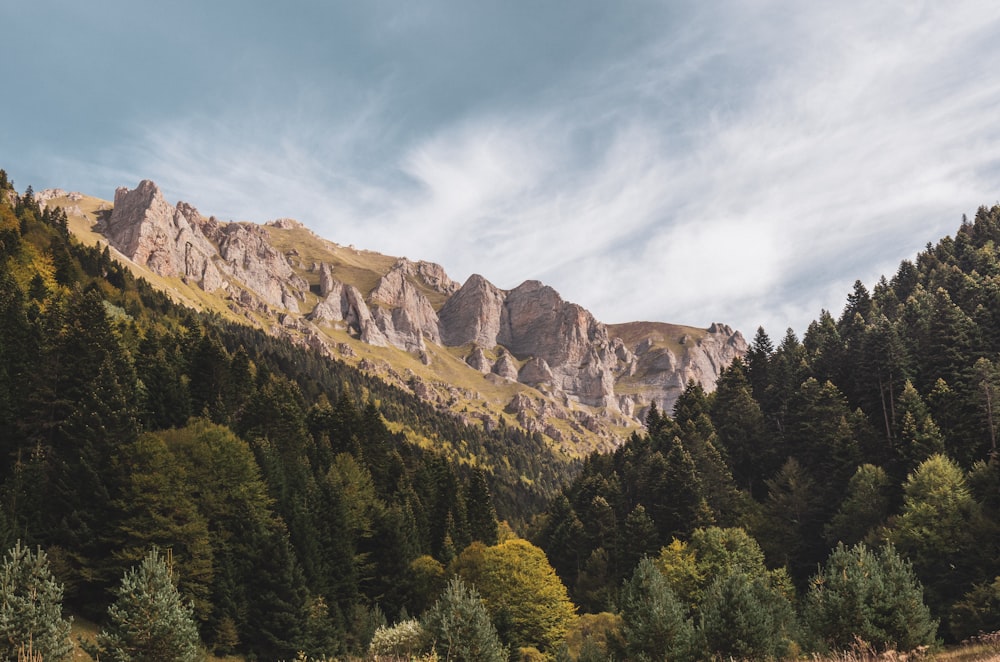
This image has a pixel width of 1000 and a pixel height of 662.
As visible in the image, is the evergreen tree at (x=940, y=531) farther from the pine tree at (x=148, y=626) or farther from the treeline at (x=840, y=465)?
the pine tree at (x=148, y=626)

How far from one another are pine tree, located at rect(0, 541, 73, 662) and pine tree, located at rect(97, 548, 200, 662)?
3.61 metres

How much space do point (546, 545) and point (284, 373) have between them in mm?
84371

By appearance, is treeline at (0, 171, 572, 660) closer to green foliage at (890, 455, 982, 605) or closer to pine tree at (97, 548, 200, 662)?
pine tree at (97, 548, 200, 662)

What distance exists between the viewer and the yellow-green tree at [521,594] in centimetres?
6738

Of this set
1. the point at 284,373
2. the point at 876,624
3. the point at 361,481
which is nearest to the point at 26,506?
the point at 361,481

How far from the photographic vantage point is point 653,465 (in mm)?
99562

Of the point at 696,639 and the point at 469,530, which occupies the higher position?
the point at 469,530

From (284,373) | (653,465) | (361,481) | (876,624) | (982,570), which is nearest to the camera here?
(876,624)

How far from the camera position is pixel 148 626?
3234 cm

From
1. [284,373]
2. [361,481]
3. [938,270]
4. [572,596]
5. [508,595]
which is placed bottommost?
[572,596]

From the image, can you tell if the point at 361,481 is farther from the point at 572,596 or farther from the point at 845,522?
the point at 845,522

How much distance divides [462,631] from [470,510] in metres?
71.2

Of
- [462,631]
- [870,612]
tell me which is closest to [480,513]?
[462,631]

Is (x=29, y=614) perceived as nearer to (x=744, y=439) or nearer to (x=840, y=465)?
(x=840, y=465)
